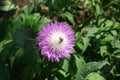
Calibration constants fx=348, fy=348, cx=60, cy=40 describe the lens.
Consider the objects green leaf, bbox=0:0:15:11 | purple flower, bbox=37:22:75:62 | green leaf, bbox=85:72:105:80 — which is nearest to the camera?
purple flower, bbox=37:22:75:62

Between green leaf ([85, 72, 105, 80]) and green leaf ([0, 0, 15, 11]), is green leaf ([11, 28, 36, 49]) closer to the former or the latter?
green leaf ([85, 72, 105, 80])

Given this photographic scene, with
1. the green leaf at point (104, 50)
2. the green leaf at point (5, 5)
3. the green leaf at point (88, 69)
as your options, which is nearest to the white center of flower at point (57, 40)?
the green leaf at point (88, 69)

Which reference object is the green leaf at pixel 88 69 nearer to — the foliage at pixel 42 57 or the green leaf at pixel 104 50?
the foliage at pixel 42 57

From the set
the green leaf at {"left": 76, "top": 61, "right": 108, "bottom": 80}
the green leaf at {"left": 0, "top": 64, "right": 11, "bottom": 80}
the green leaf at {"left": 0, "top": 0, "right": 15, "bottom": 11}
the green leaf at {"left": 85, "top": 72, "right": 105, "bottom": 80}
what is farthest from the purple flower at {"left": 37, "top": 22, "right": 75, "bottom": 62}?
the green leaf at {"left": 0, "top": 0, "right": 15, "bottom": 11}

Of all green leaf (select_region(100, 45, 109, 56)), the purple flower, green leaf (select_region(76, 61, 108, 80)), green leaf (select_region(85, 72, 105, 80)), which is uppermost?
the purple flower

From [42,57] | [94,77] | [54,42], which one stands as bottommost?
[94,77]

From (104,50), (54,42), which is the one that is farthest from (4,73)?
(104,50)

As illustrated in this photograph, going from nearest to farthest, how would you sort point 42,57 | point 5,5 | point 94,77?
point 42,57, point 94,77, point 5,5

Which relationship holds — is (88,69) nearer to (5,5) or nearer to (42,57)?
(42,57)
